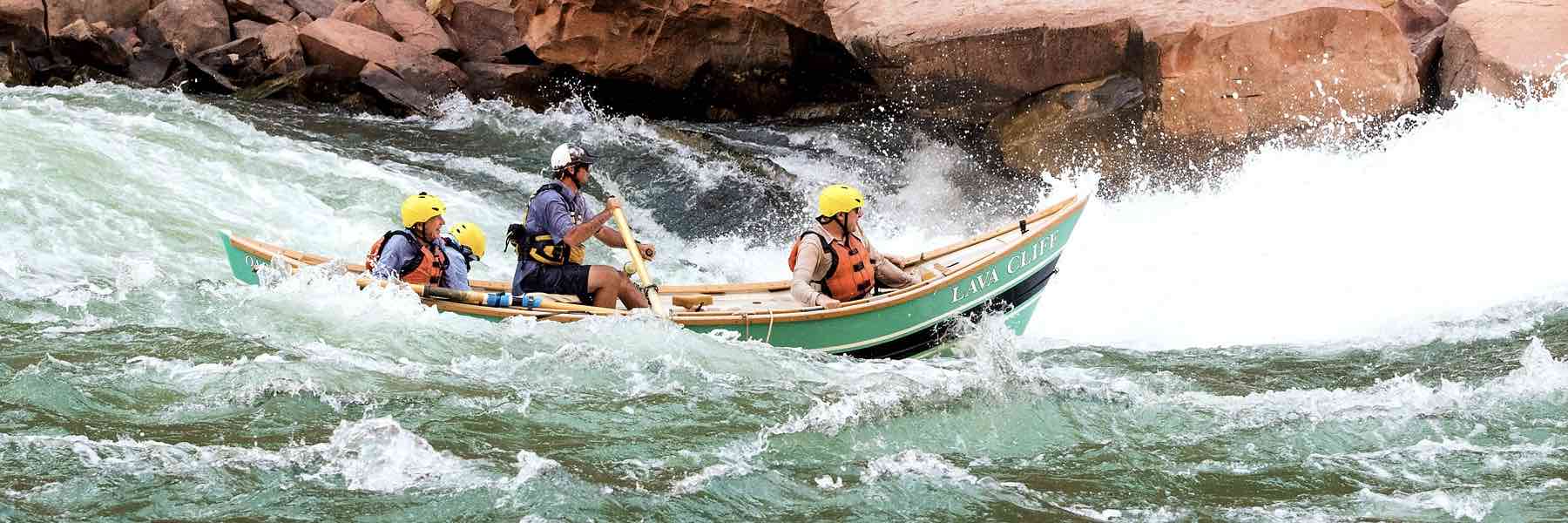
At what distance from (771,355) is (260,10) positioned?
12.8 meters

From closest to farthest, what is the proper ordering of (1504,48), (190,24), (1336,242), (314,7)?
(1336,242) → (1504,48) → (190,24) → (314,7)

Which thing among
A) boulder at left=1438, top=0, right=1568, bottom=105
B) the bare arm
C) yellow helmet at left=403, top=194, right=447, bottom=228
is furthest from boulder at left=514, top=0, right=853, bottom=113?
yellow helmet at left=403, top=194, right=447, bottom=228

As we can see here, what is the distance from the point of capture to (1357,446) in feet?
22.1

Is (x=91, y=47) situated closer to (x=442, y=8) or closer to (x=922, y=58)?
(x=442, y=8)

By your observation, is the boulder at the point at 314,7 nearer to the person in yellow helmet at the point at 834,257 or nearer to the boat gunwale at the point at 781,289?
the boat gunwale at the point at 781,289

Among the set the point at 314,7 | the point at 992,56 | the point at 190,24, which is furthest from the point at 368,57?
the point at 992,56

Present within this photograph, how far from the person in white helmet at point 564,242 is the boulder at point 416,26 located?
31.5 feet

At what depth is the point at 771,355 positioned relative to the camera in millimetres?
8242

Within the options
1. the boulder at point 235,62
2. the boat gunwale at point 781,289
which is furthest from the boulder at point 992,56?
the boulder at point 235,62

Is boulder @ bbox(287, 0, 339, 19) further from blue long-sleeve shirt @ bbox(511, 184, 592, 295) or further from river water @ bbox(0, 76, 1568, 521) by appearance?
blue long-sleeve shirt @ bbox(511, 184, 592, 295)

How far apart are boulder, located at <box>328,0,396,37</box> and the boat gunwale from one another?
8.91m

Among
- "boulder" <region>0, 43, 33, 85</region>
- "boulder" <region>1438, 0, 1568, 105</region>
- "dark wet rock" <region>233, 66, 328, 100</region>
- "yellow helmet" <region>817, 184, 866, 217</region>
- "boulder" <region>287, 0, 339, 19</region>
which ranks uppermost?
"boulder" <region>1438, 0, 1568, 105</region>

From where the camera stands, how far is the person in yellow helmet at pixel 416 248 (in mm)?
8570

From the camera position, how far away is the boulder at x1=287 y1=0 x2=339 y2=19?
19.3m
